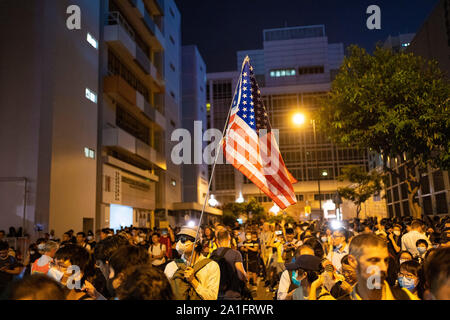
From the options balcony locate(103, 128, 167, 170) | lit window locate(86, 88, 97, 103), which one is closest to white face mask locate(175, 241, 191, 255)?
lit window locate(86, 88, 97, 103)

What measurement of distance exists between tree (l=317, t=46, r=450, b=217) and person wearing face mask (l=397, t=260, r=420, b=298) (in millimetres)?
10315

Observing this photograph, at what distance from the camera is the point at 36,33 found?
21.4 metres

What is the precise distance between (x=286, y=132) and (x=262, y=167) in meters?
71.8

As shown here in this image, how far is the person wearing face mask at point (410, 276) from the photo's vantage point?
491 cm

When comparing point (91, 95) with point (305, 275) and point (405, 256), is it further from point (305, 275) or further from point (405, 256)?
point (305, 275)

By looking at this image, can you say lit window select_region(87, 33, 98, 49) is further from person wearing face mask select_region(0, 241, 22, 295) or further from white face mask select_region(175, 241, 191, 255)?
white face mask select_region(175, 241, 191, 255)

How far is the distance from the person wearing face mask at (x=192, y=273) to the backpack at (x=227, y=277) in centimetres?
115

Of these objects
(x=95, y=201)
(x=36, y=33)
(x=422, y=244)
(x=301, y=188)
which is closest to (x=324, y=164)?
(x=301, y=188)

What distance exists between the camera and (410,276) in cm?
494

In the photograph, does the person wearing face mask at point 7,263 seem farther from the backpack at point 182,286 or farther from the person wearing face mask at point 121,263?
the person wearing face mask at point 121,263

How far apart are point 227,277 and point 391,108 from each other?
11400 millimetres

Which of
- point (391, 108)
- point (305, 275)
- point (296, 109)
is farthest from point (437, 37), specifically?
point (296, 109)

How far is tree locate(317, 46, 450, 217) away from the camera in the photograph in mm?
14367
